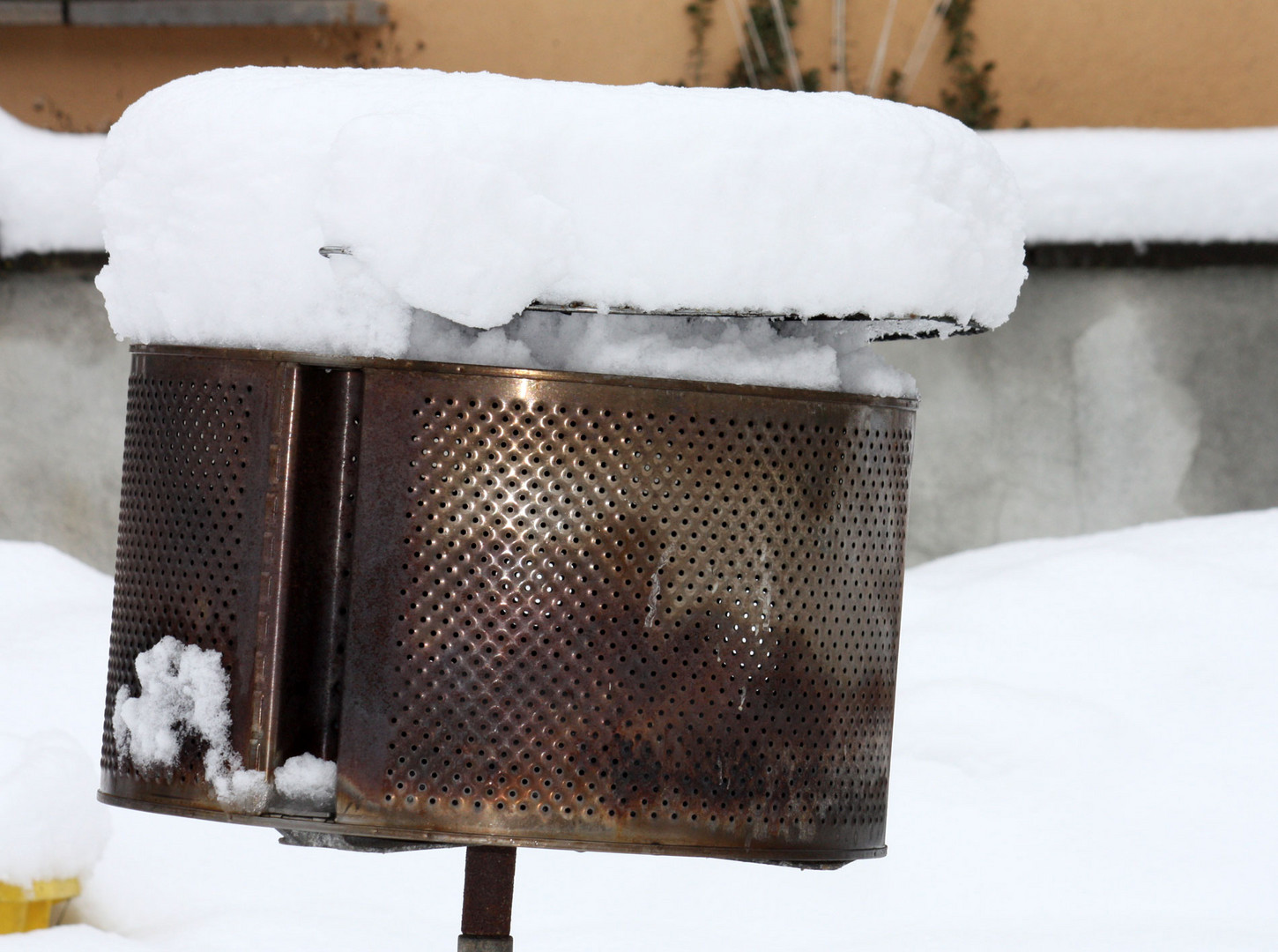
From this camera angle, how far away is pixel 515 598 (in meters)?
1.96

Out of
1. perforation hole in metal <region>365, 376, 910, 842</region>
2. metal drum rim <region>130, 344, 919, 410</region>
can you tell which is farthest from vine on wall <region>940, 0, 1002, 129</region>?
perforation hole in metal <region>365, 376, 910, 842</region>

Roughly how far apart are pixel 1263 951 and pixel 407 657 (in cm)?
234

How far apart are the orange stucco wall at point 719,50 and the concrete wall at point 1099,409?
807 mm

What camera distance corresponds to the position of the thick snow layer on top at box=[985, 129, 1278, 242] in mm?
5539

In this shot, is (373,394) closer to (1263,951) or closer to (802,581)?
(802,581)

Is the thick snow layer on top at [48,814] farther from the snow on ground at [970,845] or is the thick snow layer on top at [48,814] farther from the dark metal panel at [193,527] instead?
the dark metal panel at [193,527]

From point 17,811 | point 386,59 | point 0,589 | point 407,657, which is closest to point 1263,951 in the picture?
point 407,657

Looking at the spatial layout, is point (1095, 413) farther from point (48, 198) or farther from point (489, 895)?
point (48, 198)

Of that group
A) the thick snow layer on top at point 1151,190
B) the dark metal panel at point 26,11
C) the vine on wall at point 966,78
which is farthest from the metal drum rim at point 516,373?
the dark metal panel at point 26,11

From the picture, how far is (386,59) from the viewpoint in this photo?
632 cm

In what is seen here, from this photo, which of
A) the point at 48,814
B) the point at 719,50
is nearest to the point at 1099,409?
the point at 719,50

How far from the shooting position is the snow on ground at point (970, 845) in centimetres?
361

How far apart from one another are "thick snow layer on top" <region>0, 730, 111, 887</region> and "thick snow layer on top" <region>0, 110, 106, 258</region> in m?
3.04

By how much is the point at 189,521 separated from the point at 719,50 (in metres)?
4.54
